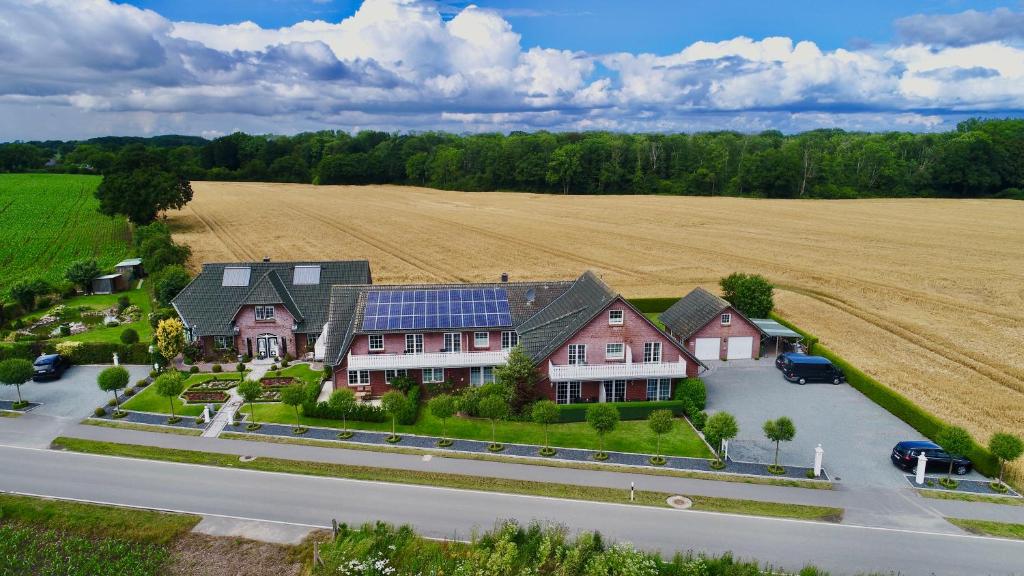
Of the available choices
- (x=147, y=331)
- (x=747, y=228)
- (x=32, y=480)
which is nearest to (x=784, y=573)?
Answer: (x=32, y=480)

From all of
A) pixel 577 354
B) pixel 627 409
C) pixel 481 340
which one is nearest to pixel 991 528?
pixel 627 409

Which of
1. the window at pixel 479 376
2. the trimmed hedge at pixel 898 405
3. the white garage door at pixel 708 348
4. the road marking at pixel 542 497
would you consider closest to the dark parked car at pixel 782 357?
the trimmed hedge at pixel 898 405

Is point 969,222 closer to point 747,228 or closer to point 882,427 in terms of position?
point 747,228

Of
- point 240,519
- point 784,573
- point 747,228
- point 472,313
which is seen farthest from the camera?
point 747,228

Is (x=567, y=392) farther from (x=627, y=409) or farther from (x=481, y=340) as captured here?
(x=481, y=340)

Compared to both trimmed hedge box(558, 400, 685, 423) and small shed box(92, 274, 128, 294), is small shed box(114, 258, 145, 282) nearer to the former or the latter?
small shed box(92, 274, 128, 294)
